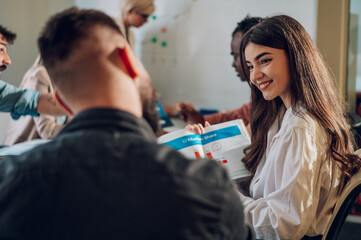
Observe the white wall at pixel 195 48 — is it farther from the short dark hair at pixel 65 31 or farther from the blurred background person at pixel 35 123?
the short dark hair at pixel 65 31

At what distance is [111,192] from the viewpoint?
0.53 metres

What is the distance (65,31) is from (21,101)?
83cm

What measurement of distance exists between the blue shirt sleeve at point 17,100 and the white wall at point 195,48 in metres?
1.70

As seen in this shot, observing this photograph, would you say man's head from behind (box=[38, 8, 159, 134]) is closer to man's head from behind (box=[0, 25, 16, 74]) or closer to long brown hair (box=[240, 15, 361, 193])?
long brown hair (box=[240, 15, 361, 193])

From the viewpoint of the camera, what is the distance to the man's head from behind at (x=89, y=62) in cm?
59

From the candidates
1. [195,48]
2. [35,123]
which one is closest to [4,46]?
[35,123]

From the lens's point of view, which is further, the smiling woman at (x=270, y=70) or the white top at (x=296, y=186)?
the smiling woman at (x=270, y=70)

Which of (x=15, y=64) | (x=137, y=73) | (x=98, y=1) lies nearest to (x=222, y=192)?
(x=137, y=73)

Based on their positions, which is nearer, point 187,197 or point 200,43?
point 187,197

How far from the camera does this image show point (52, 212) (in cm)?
54

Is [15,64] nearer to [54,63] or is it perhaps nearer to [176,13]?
[54,63]

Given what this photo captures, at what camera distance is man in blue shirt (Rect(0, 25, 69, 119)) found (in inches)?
52.6

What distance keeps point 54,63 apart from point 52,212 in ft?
0.83

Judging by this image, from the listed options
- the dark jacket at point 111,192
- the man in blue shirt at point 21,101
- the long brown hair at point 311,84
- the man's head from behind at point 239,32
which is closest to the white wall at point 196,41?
the man's head from behind at point 239,32
